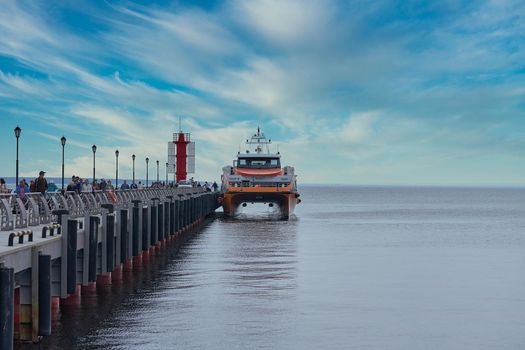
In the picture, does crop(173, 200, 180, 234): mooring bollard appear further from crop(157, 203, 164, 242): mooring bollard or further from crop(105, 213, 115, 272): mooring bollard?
crop(105, 213, 115, 272): mooring bollard

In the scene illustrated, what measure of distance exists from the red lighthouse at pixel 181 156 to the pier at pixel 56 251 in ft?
225

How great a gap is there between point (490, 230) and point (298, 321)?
49.0 metres

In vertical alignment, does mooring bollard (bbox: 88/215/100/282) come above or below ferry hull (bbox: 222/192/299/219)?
below

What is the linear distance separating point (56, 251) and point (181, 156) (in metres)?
90.8

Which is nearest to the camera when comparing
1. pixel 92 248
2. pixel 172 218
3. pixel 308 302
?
pixel 92 248

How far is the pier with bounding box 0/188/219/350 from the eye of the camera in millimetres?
16031

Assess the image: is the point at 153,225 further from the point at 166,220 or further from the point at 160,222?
the point at 166,220

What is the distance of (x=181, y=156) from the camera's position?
359 ft

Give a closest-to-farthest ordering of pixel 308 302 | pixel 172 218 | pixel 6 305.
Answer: pixel 6 305
pixel 308 302
pixel 172 218

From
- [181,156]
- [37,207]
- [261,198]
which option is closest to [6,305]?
[37,207]

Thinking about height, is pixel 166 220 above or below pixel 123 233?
above

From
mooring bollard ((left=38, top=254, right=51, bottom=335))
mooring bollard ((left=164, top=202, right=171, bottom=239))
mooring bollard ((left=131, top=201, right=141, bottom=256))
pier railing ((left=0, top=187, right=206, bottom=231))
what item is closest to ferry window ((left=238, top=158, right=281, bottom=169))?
mooring bollard ((left=164, top=202, right=171, bottom=239))

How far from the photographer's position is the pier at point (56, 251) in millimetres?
16031

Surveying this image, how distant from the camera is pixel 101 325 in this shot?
65.0ft
